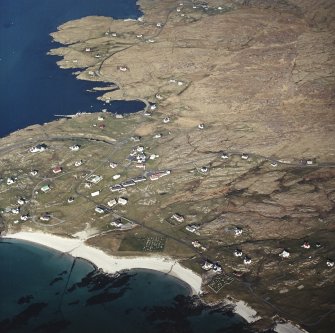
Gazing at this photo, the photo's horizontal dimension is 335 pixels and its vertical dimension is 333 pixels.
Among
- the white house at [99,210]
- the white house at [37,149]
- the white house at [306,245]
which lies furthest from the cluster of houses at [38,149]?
the white house at [306,245]

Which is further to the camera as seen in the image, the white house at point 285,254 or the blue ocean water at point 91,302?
the white house at point 285,254

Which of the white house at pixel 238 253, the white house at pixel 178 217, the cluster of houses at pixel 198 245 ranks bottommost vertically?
the cluster of houses at pixel 198 245

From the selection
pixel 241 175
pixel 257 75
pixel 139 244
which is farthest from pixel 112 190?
pixel 257 75

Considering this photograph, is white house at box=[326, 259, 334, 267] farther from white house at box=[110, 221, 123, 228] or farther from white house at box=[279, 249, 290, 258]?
white house at box=[110, 221, 123, 228]

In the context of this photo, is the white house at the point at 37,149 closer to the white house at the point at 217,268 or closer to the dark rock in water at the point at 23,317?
the dark rock in water at the point at 23,317

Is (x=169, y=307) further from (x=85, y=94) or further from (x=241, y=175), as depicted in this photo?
(x=85, y=94)

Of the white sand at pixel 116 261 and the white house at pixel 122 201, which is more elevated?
the white house at pixel 122 201

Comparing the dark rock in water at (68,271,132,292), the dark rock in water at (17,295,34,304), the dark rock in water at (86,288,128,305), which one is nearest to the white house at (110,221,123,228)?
the dark rock in water at (68,271,132,292)
